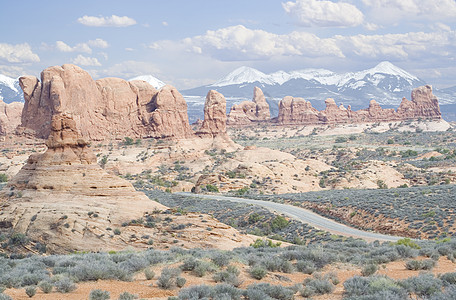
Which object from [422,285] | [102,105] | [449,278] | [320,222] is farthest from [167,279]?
[102,105]

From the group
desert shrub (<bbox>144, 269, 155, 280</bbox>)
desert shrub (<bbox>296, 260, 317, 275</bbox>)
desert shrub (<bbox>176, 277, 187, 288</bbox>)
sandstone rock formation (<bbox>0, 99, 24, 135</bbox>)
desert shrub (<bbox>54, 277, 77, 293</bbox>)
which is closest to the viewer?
desert shrub (<bbox>54, 277, 77, 293</bbox>)

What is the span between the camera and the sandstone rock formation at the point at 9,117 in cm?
11519

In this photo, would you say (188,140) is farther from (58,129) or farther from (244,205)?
(58,129)

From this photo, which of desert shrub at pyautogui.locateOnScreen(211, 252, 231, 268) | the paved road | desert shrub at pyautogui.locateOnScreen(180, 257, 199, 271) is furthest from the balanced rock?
the paved road

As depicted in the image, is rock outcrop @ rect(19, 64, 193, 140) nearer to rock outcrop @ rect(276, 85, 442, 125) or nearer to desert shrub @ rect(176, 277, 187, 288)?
desert shrub @ rect(176, 277, 187, 288)

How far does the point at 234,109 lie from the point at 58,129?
5687 inches

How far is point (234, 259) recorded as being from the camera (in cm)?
1777

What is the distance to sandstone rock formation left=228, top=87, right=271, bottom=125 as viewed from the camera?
177000mm

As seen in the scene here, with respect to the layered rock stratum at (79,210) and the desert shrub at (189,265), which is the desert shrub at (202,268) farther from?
the layered rock stratum at (79,210)

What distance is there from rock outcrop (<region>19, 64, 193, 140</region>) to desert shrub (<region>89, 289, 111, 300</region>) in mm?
70150

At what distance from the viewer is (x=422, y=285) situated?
44.0 ft

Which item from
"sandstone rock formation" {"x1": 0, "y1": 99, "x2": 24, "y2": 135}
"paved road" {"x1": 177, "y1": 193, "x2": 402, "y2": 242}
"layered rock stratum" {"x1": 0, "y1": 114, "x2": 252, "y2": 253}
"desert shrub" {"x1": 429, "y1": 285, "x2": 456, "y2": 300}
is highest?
"sandstone rock formation" {"x1": 0, "y1": 99, "x2": 24, "y2": 135}

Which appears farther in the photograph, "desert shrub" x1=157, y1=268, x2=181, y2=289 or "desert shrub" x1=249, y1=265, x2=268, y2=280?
"desert shrub" x1=249, y1=265, x2=268, y2=280

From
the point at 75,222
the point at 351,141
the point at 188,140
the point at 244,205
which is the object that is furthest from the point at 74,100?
the point at 351,141
